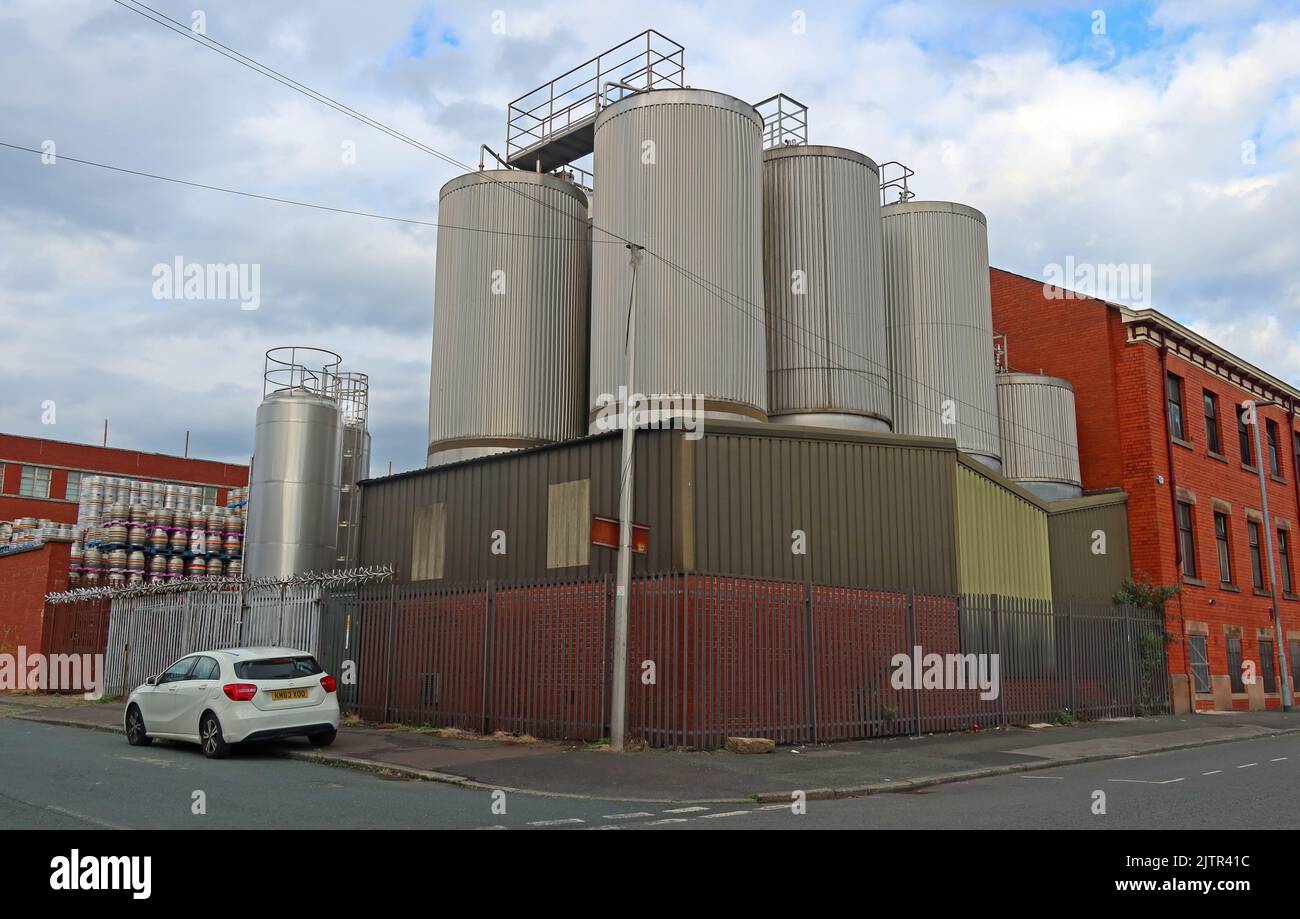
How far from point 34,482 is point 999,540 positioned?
5293 centimetres

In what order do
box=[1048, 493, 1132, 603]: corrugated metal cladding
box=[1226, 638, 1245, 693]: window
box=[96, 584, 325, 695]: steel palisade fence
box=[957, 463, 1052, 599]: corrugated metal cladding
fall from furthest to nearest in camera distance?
box=[1226, 638, 1245, 693]: window, box=[1048, 493, 1132, 603]: corrugated metal cladding, box=[96, 584, 325, 695]: steel palisade fence, box=[957, 463, 1052, 599]: corrugated metal cladding

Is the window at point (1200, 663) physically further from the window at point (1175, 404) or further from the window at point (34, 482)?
the window at point (34, 482)

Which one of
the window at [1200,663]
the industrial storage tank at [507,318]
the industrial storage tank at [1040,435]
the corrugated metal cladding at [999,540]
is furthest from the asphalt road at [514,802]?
the industrial storage tank at [1040,435]

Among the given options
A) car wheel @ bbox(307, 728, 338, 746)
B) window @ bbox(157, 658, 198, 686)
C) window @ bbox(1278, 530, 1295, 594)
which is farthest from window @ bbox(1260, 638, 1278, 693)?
window @ bbox(157, 658, 198, 686)

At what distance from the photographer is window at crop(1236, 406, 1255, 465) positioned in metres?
33.8

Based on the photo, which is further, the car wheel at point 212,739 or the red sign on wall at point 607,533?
the red sign on wall at point 607,533

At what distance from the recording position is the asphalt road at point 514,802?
910cm

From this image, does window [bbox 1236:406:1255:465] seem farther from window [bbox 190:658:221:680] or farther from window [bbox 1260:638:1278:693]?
window [bbox 190:658:221:680]

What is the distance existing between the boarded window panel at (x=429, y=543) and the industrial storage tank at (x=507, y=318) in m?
3.41

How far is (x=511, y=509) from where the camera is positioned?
19.7 metres

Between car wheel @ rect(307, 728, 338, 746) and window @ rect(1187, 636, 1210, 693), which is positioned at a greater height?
window @ rect(1187, 636, 1210, 693)

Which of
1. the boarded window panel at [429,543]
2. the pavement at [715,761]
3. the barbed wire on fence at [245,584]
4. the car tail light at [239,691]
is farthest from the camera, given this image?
the boarded window panel at [429,543]

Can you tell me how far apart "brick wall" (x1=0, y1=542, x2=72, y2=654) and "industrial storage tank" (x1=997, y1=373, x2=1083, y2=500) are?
89.0ft

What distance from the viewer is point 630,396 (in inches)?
596
